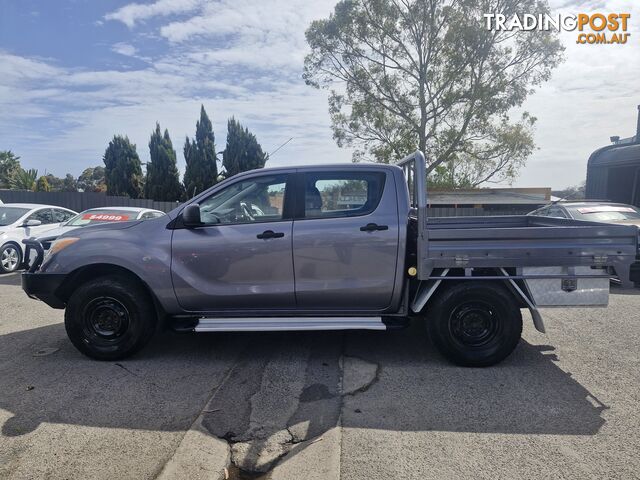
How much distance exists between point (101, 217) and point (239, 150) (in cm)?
1385

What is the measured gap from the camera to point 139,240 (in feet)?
15.2

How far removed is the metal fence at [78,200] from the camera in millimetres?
21781

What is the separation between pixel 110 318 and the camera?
4.71m

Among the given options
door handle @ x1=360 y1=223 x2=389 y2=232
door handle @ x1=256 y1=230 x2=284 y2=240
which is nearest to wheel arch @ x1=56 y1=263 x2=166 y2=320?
door handle @ x1=256 y1=230 x2=284 y2=240

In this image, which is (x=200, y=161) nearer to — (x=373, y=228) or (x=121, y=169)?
(x=121, y=169)

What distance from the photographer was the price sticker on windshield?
9.95 m

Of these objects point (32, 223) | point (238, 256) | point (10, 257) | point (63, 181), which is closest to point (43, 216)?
point (32, 223)

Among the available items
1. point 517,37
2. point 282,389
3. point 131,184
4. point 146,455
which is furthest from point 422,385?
point 517,37

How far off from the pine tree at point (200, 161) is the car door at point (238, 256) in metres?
19.6

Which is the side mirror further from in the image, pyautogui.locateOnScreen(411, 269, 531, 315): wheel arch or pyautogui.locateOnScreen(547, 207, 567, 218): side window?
pyautogui.locateOnScreen(547, 207, 567, 218): side window

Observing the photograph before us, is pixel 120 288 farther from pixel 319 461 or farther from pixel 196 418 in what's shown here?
pixel 319 461

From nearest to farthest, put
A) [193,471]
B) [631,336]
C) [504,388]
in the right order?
1. [193,471]
2. [504,388]
3. [631,336]

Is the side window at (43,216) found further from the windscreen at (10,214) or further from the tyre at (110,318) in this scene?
the tyre at (110,318)

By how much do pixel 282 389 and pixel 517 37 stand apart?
82.7ft
